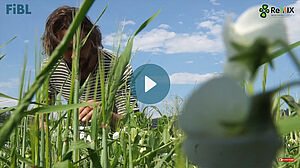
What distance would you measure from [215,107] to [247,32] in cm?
4

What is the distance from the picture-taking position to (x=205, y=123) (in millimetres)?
136

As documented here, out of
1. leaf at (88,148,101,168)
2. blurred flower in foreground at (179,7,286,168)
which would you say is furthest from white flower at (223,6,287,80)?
leaf at (88,148,101,168)

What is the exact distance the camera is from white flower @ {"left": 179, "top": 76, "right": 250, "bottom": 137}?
13 centimetres

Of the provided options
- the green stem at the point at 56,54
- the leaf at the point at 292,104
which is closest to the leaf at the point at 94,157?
the green stem at the point at 56,54

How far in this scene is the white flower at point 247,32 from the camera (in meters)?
0.13

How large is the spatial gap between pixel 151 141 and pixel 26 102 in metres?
Answer: 1.16

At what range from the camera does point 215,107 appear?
13 centimetres

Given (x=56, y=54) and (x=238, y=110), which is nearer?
(x=238, y=110)

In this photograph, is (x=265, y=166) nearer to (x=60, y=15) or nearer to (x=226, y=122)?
(x=226, y=122)

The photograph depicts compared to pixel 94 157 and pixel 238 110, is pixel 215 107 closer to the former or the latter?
pixel 238 110

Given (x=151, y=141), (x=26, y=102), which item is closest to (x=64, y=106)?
(x=26, y=102)

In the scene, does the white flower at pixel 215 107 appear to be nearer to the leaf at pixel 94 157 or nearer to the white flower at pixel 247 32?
A: the white flower at pixel 247 32

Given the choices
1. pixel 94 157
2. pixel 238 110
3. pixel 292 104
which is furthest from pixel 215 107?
pixel 94 157

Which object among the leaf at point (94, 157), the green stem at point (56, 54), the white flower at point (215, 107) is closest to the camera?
the white flower at point (215, 107)
